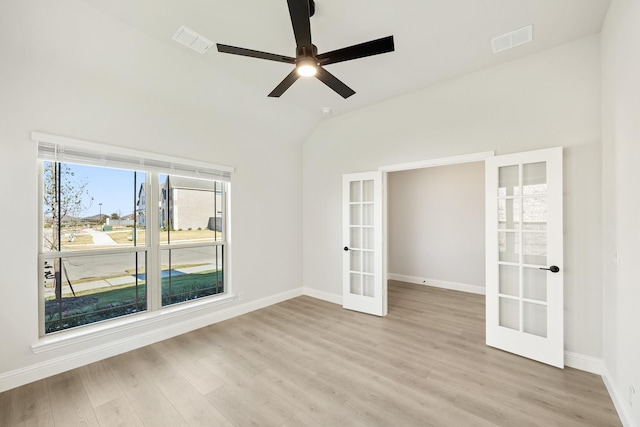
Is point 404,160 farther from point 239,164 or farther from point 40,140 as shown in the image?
point 40,140

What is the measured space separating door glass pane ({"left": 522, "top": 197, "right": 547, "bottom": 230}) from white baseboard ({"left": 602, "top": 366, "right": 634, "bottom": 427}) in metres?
1.40

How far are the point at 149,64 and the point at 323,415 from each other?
382cm

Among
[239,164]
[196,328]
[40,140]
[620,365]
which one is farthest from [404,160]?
[40,140]

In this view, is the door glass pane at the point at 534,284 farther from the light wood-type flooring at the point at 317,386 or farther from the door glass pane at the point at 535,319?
the light wood-type flooring at the point at 317,386

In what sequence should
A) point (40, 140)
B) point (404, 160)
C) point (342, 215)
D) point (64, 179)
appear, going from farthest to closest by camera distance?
1. point (342, 215)
2. point (404, 160)
3. point (64, 179)
4. point (40, 140)

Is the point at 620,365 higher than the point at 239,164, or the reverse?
the point at 239,164

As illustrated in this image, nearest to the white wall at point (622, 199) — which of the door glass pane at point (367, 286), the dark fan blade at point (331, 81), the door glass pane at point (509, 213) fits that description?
the door glass pane at point (509, 213)

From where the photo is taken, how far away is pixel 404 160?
396 cm

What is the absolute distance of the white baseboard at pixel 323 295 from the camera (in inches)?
185

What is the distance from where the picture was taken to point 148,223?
3387 mm

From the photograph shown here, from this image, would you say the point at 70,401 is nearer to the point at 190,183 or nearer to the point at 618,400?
the point at 190,183

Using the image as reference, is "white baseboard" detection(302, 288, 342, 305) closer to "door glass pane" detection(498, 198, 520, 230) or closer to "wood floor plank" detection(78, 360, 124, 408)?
"door glass pane" detection(498, 198, 520, 230)

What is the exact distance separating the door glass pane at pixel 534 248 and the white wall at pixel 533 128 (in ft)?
0.63

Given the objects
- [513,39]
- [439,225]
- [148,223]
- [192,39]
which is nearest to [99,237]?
[148,223]
